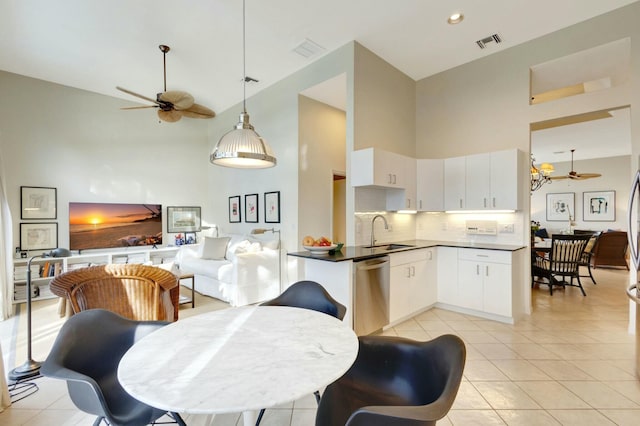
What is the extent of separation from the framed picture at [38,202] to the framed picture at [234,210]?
9.46 ft

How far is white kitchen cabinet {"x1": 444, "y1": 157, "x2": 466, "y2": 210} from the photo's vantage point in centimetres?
418

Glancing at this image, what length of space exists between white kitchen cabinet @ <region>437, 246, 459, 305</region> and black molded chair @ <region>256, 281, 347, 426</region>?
2.54 metres

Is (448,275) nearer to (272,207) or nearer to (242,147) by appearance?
(272,207)

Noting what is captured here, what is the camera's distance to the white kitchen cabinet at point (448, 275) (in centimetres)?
393

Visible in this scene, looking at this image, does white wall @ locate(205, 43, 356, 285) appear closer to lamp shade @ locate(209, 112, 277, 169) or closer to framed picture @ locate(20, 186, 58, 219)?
lamp shade @ locate(209, 112, 277, 169)

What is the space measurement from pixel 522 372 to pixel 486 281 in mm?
1342

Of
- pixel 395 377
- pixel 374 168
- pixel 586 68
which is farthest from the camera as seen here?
pixel 586 68

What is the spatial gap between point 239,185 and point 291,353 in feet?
17.0

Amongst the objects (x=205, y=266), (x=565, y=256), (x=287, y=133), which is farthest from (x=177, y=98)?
(x=565, y=256)

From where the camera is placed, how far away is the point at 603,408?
1.98 metres

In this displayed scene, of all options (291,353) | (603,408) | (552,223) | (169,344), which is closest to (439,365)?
(291,353)

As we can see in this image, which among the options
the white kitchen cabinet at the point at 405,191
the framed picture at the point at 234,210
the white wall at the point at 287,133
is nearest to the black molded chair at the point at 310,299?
the white wall at the point at 287,133

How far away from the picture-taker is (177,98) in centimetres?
380

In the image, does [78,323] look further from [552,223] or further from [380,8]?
[552,223]
